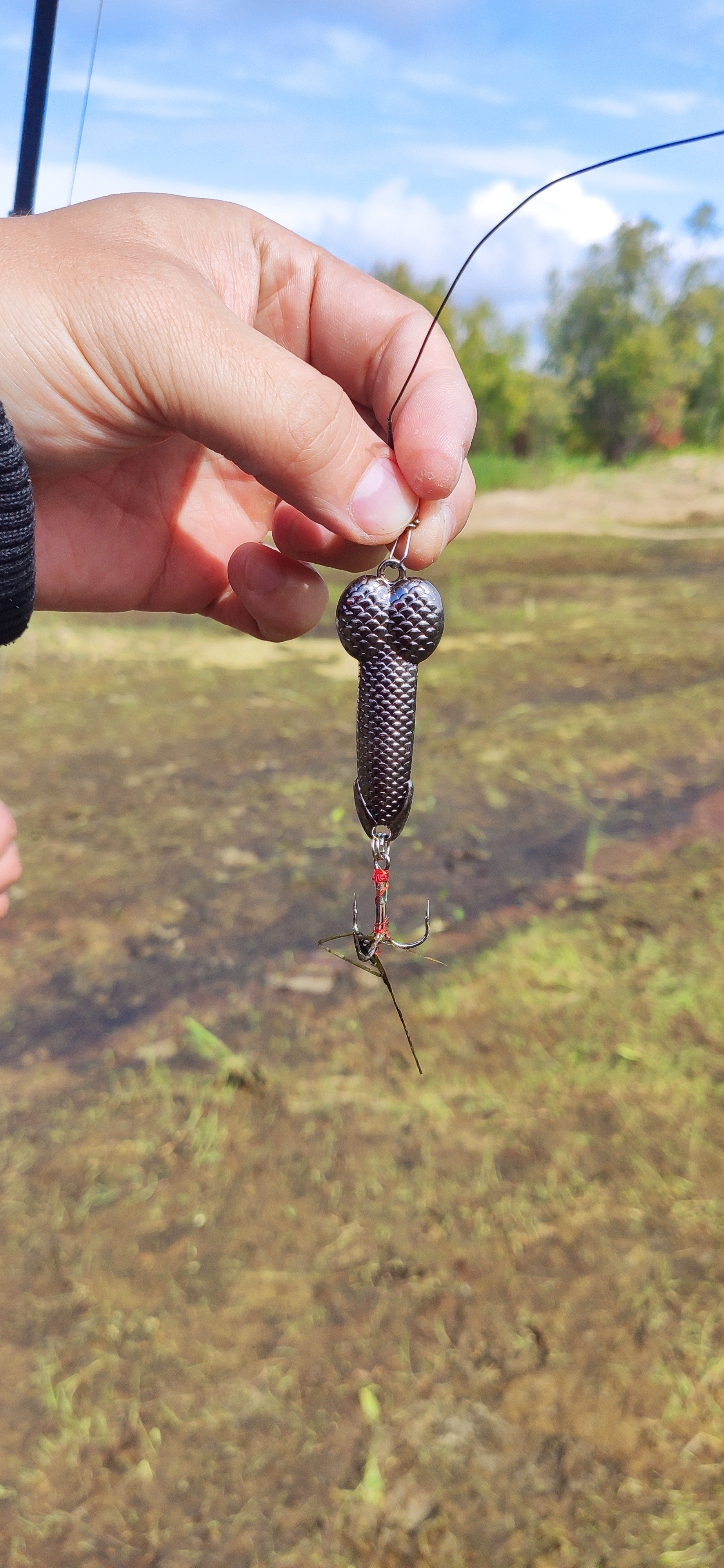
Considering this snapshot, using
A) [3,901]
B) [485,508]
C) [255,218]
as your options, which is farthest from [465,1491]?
[485,508]

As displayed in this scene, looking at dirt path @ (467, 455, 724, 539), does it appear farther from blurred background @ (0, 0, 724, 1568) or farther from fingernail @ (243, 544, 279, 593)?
fingernail @ (243, 544, 279, 593)

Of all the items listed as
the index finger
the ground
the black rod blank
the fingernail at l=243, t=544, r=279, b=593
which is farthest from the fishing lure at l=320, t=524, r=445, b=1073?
the black rod blank

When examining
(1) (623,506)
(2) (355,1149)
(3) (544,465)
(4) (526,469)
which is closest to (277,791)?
(2) (355,1149)

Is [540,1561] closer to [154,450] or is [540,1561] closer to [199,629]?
[154,450]

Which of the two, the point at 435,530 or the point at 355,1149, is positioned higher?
the point at 435,530

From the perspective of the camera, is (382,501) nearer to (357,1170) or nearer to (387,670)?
(387,670)
